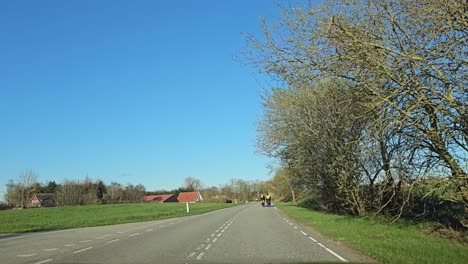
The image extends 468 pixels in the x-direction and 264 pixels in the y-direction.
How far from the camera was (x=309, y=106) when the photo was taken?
24484 mm

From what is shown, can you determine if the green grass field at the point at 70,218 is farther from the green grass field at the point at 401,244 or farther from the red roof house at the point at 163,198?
the red roof house at the point at 163,198

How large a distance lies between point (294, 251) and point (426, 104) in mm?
5791

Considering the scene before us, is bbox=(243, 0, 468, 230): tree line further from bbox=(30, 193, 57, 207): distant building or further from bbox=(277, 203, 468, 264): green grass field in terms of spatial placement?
bbox=(30, 193, 57, 207): distant building

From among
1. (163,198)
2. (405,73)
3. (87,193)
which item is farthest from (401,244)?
(163,198)

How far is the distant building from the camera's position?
126 m

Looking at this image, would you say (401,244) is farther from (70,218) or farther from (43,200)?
(43,200)

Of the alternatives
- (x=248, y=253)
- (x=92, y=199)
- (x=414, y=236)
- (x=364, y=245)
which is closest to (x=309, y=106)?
(x=414, y=236)

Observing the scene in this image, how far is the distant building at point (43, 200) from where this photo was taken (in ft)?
412

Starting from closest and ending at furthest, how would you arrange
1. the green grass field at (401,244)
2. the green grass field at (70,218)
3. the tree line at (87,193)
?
the green grass field at (401,244) → the green grass field at (70,218) → the tree line at (87,193)

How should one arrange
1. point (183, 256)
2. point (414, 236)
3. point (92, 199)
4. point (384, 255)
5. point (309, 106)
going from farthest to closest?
point (92, 199) < point (309, 106) < point (414, 236) < point (183, 256) < point (384, 255)

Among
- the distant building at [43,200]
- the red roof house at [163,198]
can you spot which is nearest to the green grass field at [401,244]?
the distant building at [43,200]

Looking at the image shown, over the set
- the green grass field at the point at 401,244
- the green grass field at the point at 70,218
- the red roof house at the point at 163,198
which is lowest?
the green grass field at the point at 401,244

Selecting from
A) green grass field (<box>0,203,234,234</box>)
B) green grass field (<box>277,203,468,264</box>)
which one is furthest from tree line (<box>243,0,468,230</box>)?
green grass field (<box>0,203,234,234</box>)

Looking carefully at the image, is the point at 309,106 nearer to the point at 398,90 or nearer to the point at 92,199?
the point at 398,90
